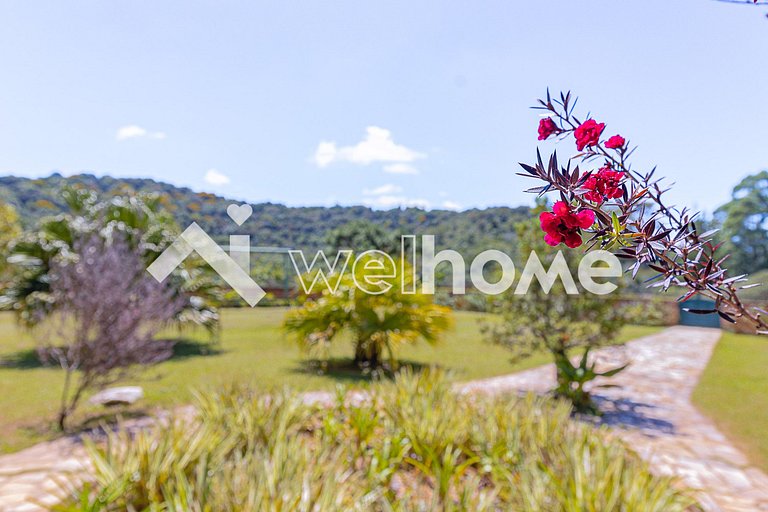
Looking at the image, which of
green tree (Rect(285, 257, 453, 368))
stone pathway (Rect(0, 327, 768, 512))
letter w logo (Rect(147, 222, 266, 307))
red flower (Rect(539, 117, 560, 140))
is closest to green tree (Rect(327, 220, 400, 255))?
letter w logo (Rect(147, 222, 266, 307))

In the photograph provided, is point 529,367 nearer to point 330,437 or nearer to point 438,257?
point 330,437

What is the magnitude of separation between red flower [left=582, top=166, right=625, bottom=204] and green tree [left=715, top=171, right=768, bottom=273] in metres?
28.3

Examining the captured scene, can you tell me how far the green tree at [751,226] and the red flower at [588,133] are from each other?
28.3m

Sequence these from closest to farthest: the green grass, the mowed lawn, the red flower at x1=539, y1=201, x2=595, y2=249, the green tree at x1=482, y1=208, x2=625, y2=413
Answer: the red flower at x1=539, y1=201, x2=595, y2=249 < the green grass < the mowed lawn < the green tree at x1=482, y1=208, x2=625, y2=413

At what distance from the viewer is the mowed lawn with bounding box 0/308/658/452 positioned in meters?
5.16

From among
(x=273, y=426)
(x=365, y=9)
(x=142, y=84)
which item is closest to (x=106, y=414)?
(x=273, y=426)

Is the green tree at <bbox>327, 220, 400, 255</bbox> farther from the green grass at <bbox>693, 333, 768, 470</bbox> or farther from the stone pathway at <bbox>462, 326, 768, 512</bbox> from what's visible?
the green grass at <bbox>693, 333, 768, 470</bbox>

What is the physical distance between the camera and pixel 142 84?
19.6 ft

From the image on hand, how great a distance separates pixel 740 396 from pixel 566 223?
773cm

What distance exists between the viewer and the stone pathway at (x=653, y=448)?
11.1ft

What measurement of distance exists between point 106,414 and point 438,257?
1867 centimetres

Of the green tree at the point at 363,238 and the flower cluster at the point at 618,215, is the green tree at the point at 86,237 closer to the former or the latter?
the flower cluster at the point at 618,215

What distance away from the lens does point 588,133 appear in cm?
90

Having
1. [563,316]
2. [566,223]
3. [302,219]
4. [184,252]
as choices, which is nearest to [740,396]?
[563,316]
